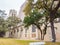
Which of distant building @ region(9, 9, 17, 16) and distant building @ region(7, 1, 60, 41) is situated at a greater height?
distant building @ region(9, 9, 17, 16)

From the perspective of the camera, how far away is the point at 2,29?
98.0ft

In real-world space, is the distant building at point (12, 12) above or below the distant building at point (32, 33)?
above

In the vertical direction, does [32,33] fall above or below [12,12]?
below

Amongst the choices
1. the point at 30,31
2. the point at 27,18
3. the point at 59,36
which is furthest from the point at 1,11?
the point at 27,18

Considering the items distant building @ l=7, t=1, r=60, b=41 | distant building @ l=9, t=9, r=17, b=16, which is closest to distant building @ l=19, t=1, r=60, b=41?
distant building @ l=7, t=1, r=60, b=41

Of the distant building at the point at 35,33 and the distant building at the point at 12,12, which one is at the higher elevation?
the distant building at the point at 12,12

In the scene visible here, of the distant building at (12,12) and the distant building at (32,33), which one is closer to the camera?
the distant building at (32,33)

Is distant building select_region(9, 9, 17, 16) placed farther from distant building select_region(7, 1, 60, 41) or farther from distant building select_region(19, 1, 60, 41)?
distant building select_region(19, 1, 60, 41)

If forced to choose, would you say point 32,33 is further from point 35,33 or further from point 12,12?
point 12,12

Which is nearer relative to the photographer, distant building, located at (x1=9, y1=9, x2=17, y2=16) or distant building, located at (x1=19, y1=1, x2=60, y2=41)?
distant building, located at (x1=19, y1=1, x2=60, y2=41)

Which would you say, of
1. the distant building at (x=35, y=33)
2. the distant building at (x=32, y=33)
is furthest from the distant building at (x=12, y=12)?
the distant building at (x=35, y=33)

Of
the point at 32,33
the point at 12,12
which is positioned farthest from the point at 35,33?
the point at 12,12

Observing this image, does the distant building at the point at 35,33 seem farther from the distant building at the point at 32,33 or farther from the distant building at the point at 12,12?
the distant building at the point at 12,12

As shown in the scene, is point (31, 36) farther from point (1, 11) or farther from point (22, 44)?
point (22, 44)
